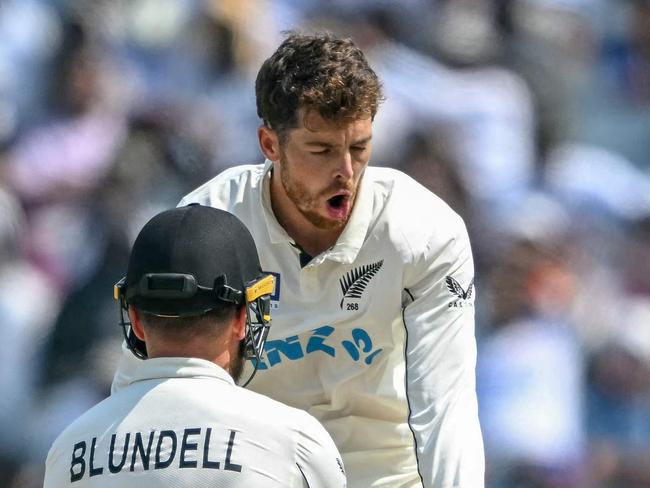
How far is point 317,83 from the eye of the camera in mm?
3334

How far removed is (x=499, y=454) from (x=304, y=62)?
2586 millimetres

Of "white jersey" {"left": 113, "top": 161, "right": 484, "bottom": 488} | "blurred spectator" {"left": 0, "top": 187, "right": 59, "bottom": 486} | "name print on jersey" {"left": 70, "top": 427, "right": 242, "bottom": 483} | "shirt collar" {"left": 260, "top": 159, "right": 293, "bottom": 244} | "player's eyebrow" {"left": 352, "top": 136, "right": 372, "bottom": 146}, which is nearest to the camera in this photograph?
"name print on jersey" {"left": 70, "top": 427, "right": 242, "bottom": 483}

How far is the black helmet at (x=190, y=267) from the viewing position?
2.25m


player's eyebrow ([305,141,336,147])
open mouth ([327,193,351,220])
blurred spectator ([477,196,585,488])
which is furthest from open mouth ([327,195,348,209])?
blurred spectator ([477,196,585,488])

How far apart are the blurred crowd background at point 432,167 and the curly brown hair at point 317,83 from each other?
2356 mm

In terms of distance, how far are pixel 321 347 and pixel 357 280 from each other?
0.23 metres

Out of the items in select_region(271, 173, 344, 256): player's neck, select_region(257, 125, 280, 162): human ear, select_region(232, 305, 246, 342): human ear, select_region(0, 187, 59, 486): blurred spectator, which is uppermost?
select_region(232, 305, 246, 342): human ear

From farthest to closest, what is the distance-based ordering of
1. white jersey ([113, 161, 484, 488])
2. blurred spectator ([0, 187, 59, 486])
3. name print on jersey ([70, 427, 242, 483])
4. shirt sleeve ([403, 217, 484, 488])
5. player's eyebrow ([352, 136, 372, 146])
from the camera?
blurred spectator ([0, 187, 59, 486])
player's eyebrow ([352, 136, 372, 146])
white jersey ([113, 161, 484, 488])
shirt sleeve ([403, 217, 484, 488])
name print on jersey ([70, 427, 242, 483])

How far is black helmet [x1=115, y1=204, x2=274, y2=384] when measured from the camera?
2.25 metres

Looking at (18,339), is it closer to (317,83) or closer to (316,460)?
(317,83)

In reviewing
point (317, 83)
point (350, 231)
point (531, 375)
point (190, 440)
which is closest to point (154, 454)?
point (190, 440)

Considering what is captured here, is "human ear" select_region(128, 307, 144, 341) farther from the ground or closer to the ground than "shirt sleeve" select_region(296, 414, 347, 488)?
farther from the ground

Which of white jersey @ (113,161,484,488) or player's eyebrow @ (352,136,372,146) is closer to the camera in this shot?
white jersey @ (113,161,484,488)

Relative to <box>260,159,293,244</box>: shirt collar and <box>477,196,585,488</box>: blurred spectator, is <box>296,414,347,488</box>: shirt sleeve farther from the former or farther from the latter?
<box>477,196,585,488</box>: blurred spectator
